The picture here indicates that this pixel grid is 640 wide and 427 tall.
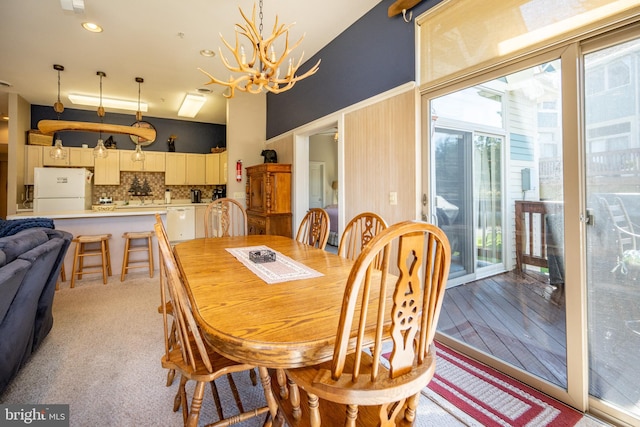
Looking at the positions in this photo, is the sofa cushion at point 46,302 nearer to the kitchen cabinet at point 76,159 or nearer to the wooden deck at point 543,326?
the wooden deck at point 543,326

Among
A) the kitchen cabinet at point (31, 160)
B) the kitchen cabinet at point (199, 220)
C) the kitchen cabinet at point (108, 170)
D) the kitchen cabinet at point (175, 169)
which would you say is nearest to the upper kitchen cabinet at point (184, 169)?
the kitchen cabinet at point (175, 169)

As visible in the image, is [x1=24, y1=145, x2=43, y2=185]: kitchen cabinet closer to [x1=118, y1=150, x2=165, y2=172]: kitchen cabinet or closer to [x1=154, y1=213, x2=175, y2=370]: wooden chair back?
[x1=118, y1=150, x2=165, y2=172]: kitchen cabinet

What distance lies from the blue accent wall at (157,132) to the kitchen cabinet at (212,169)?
1.72ft

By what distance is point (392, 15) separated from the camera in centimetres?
272

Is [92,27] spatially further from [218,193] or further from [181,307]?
[218,193]

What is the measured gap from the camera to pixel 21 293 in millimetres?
1730

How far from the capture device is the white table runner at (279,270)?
4.84 ft

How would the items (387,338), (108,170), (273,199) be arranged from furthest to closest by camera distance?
(108,170), (273,199), (387,338)

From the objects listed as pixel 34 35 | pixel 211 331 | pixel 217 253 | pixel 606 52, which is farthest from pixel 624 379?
pixel 34 35

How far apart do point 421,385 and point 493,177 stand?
199 centimetres

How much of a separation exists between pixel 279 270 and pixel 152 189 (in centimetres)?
651

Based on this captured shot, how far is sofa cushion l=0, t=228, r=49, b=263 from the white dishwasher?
14.7 ft

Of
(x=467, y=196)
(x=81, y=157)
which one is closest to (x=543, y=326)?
(x=467, y=196)

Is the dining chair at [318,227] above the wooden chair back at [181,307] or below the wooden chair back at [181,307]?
above
